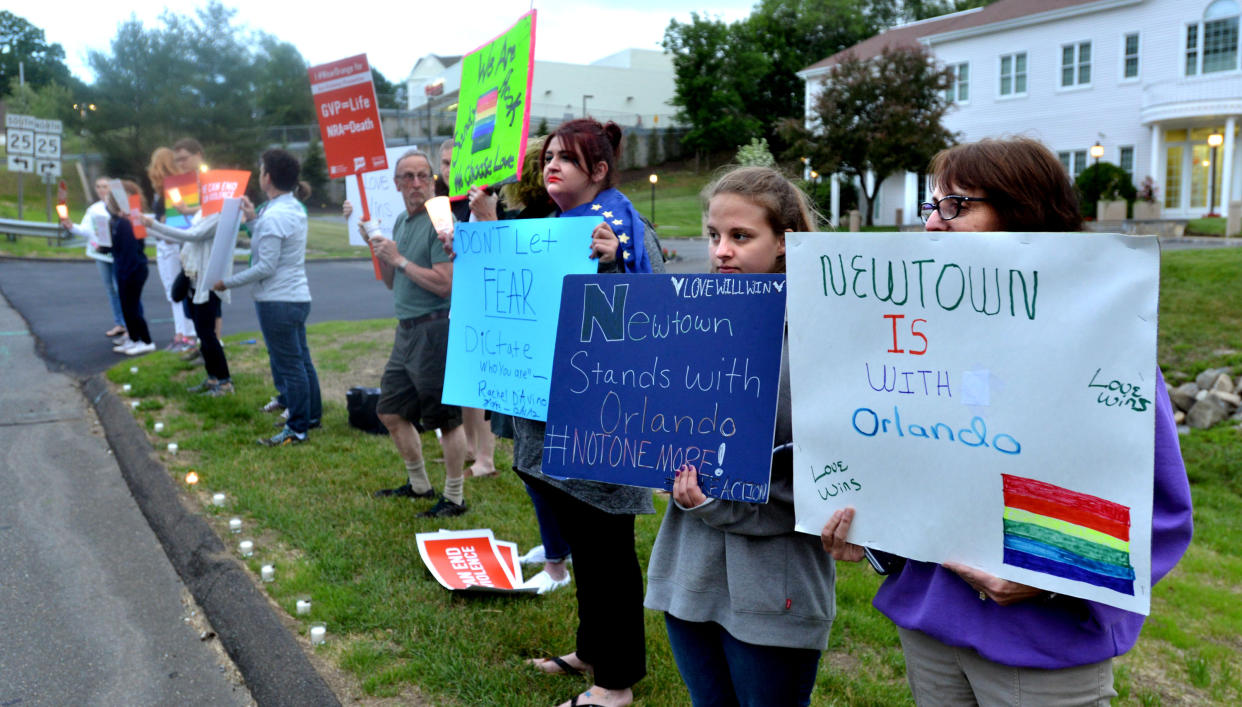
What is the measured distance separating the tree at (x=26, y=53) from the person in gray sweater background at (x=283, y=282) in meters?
83.1

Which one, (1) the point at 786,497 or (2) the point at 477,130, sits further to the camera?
(2) the point at 477,130

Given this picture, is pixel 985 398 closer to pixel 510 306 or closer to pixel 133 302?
pixel 510 306

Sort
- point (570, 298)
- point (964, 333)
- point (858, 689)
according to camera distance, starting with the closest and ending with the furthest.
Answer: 1. point (964, 333)
2. point (570, 298)
3. point (858, 689)

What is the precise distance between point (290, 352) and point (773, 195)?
5500mm

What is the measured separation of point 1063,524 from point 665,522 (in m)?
1.09

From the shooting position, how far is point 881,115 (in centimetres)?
3162

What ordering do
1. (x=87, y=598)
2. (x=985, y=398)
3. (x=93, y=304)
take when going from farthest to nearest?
(x=93, y=304), (x=87, y=598), (x=985, y=398)

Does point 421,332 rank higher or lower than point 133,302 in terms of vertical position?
higher

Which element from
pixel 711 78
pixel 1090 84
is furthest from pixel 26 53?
pixel 1090 84

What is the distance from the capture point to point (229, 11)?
48.4 metres

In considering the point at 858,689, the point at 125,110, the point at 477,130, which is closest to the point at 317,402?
the point at 477,130

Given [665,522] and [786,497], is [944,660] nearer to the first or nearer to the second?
[786,497]

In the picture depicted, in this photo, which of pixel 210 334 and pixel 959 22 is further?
pixel 959 22

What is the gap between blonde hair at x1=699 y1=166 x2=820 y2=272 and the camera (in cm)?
240
